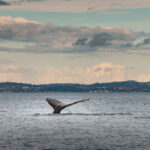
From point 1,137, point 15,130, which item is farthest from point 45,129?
point 1,137

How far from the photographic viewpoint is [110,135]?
2453 inches

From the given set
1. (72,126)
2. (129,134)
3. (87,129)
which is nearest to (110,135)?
(129,134)

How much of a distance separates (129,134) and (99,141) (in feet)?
30.5

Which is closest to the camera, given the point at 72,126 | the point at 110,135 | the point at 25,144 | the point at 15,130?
the point at 25,144

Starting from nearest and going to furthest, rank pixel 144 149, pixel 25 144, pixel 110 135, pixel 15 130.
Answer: pixel 144 149 < pixel 25 144 < pixel 110 135 < pixel 15 130

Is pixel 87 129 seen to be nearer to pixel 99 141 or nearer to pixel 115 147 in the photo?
pixel 99 141

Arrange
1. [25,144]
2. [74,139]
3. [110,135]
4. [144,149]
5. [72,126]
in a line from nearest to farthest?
[144,149]
[25,144]
[74,139]
[110,135]
[72,126]

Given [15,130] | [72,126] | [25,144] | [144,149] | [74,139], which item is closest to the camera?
[144,149]

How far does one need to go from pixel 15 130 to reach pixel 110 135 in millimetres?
16931

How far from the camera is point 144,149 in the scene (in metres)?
49.5

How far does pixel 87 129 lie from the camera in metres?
71.2

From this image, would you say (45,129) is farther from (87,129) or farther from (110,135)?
(110,135)

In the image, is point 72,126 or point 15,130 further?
point 72,126

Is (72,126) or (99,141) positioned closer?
(99,141)
